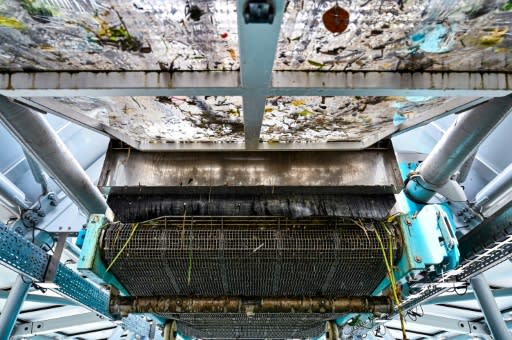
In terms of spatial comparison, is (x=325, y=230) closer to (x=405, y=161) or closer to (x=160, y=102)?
(x=160, y=102)

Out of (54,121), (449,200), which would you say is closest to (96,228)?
(54,121)

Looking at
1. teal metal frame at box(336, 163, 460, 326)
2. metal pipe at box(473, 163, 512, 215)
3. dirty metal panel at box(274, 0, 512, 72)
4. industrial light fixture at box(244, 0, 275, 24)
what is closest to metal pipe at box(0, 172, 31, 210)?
dirty metal panel at box(274, 0, 512, 72)

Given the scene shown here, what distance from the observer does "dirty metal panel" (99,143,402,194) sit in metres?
2.04

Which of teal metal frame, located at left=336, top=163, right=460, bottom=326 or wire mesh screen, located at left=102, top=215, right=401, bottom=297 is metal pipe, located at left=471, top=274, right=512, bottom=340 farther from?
wire mesh screen, located at left=102, top=215, right=401, bottom=297

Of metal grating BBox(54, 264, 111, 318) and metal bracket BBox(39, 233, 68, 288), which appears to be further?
metal grating BBox(54, 264, 111, 318)

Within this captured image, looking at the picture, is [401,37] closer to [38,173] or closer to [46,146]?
[46,146]

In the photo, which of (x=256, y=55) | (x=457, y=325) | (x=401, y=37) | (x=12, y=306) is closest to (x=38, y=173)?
(x=12, y=306)

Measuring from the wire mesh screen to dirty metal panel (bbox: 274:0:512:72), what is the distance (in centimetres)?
83

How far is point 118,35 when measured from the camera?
1213mm

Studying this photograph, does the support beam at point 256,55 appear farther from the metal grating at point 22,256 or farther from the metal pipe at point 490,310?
the metal pipe at point 490,310

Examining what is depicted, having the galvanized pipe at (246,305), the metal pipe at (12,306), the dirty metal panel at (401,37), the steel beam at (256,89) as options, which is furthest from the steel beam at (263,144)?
the metal pipe at (12,306)

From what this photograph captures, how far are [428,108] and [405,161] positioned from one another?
1.14m

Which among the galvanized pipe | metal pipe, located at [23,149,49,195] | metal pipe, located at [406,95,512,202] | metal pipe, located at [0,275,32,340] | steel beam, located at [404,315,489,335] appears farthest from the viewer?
steel beam, located at [404,315,489,335]

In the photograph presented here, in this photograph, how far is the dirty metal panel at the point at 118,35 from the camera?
1.10 metres
